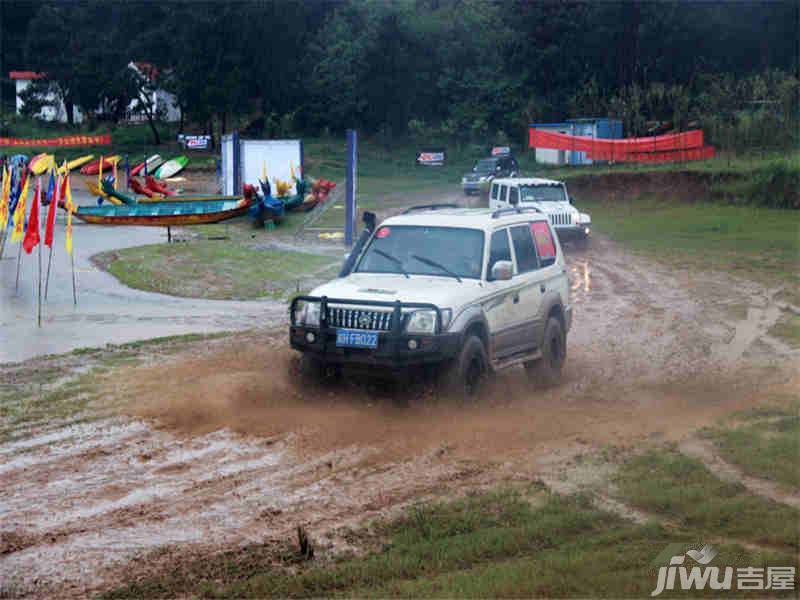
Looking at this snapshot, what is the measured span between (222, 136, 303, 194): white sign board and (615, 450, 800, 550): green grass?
3398 cm

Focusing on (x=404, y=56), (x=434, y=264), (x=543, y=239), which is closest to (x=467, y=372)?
(x=434, y=264)

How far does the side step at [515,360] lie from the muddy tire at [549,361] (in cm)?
14

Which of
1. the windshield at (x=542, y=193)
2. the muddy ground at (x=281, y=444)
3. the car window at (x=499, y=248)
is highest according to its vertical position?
the car window at (x=499, y=248)

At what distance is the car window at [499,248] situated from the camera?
37.8 feet

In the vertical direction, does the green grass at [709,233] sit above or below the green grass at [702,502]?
below

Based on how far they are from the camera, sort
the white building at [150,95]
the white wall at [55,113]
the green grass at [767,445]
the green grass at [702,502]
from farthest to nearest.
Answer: the white wall at [55,113] < the white building at [150,95] < the green grass at [767,445] < the green grass at [702,502]

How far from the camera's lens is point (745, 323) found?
1705cm

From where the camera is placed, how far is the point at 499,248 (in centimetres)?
1172

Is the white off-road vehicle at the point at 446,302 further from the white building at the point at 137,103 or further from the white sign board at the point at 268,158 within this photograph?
the white building at the point at 137,103

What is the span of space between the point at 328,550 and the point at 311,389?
4.43 m

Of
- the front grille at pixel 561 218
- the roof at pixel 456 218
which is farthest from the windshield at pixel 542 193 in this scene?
the roof at pixel 456 218

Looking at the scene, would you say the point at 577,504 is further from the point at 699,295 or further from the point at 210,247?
the point at 210,247

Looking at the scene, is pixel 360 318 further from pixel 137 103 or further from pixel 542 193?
pixel 137 103

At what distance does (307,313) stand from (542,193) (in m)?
18.5
